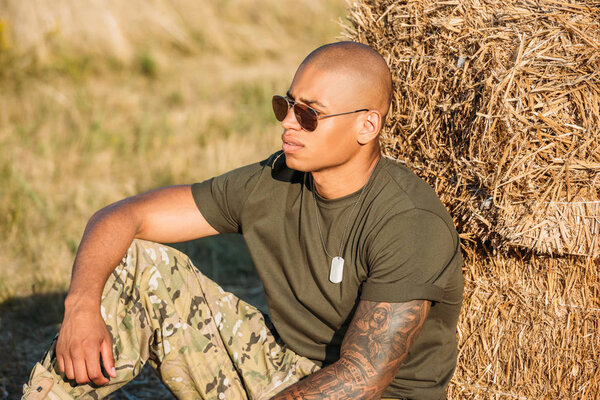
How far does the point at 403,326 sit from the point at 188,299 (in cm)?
109

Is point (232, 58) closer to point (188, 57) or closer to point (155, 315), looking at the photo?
point (188, 57)

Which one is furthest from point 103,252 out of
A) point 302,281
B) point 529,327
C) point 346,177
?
point 529,327

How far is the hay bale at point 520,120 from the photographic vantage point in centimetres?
294

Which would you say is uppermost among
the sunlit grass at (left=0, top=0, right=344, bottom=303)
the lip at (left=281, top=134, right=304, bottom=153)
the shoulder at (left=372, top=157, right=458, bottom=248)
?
the lip at (left=281, top=134, right=304, bottom=153)

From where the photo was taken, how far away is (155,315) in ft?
10.6

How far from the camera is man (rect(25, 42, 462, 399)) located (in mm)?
2857

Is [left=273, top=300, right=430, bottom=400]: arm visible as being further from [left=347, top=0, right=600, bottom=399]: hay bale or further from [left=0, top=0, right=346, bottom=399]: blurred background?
[left=0, top=0, right=346, bottom=399]: blurred background

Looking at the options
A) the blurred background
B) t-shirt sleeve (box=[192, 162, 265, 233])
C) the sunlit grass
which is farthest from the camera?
the sunlit grass

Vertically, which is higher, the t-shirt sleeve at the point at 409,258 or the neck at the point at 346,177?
the neck at the point at 346,177

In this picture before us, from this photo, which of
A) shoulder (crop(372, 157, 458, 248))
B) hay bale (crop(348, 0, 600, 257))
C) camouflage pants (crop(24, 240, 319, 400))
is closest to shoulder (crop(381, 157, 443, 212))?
shoulder (crop(372, 157, 458, 248))

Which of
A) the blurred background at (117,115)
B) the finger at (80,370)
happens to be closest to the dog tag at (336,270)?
the finger at (80,370)

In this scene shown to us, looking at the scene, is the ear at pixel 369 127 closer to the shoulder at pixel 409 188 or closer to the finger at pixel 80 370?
the shoulder at pixel 409 188

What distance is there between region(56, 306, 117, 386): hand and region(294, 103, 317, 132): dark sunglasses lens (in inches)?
48.6

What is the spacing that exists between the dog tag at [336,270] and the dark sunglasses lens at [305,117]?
0.59 meters
